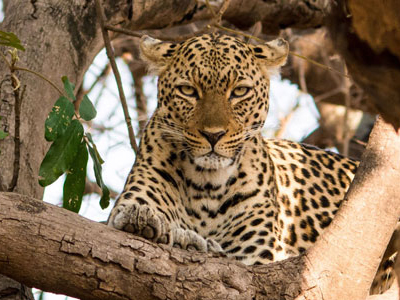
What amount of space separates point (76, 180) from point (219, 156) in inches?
46.6

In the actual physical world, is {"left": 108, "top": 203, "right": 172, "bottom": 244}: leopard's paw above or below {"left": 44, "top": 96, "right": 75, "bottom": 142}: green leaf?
below

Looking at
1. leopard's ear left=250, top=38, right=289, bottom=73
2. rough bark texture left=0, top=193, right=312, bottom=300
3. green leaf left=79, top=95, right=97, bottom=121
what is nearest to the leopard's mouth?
green leaf left=79, top=95, right=97, bottom=121

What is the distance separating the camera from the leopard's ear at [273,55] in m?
6.24

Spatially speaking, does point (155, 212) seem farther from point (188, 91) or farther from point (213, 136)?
point (188, 91)

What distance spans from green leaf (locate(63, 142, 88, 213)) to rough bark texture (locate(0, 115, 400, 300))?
92 cm

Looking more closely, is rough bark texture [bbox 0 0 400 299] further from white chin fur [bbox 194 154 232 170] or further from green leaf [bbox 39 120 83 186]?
white chin fur [bbox 194 154 232 170]

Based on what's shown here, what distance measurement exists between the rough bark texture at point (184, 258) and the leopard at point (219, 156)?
1104mm

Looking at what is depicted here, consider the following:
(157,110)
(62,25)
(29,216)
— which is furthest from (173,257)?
(62,25)

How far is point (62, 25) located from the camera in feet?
20.2

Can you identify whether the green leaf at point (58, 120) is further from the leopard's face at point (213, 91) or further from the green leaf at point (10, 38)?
the leopard's face at point (213, 91)

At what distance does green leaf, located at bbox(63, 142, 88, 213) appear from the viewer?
15.8ft

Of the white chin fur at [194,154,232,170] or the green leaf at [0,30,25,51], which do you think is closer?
the green leaf at [0,30,25,51]

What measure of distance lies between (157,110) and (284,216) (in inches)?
55.8

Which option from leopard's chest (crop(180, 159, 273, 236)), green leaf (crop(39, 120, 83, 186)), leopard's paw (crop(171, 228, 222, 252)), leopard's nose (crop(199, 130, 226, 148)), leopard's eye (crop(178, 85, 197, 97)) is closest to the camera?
green leaf (crop(39, 120, 83, 186))
